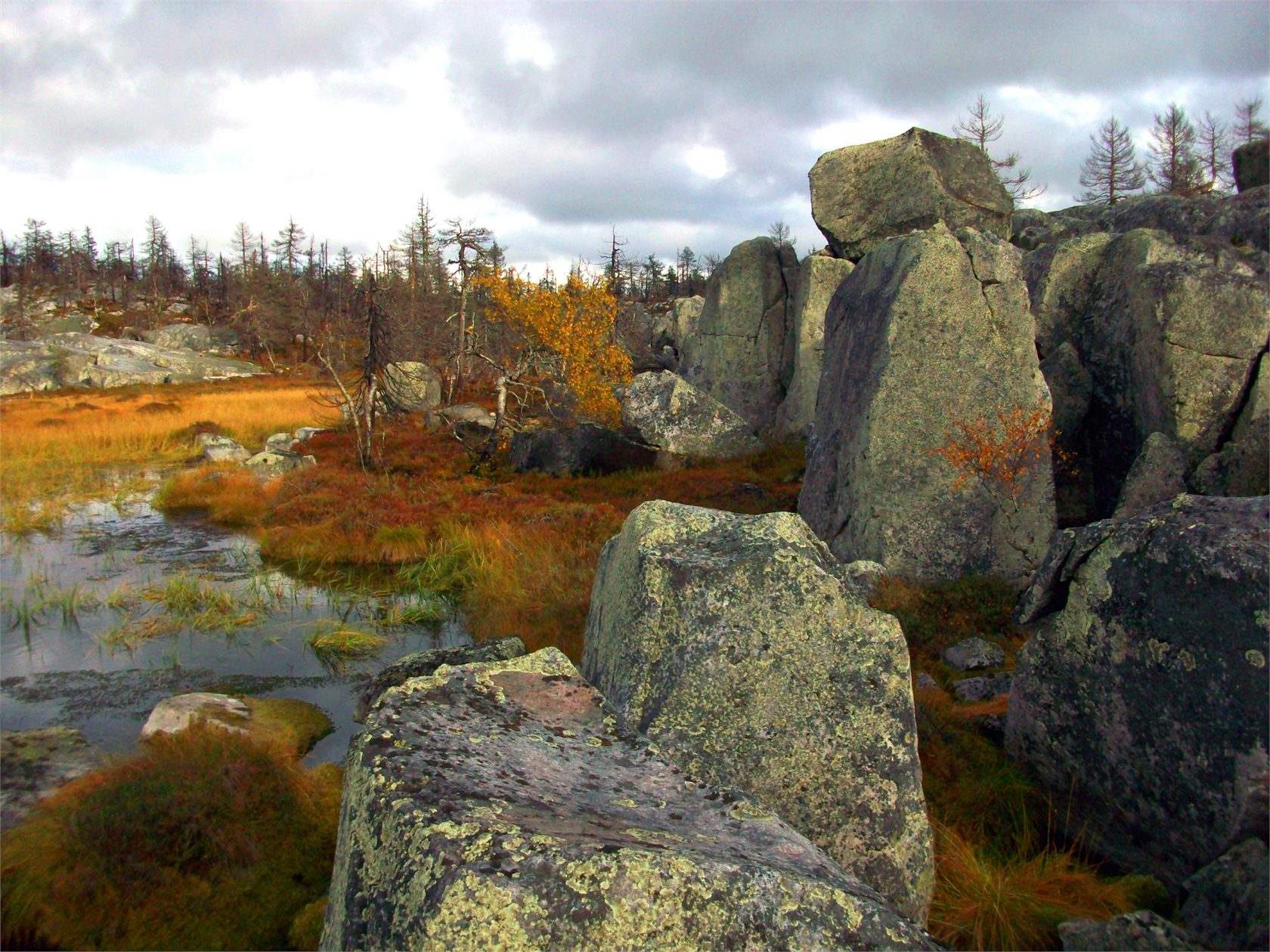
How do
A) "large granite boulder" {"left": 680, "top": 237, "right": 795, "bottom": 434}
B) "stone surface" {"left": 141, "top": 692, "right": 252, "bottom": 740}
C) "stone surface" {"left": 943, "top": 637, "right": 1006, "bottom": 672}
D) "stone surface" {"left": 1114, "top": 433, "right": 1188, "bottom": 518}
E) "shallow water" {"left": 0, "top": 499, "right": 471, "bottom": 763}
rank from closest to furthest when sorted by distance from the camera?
1. "stone surface" {"left": 141, "top": 692, "right": 252, "bottom": 740}
2. "stone surface" {"left": 943, "top": 637, "right": 1006, "bottom": 672}
3. "shallow water" {"left": 0, "top": 499, "right": 471, "bottom": 763}
4. "stone surface" {"left": 1114, "top": 433, "right": 1188, "bottom": 518}
5. "large granite boulder" {"left": 680, "top": 237, "right": 795, "bottom": 434}

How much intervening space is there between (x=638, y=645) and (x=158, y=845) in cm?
362

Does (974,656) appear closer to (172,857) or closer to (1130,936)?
(1130,936)

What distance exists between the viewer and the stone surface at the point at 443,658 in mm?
6457

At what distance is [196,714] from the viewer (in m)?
7.70

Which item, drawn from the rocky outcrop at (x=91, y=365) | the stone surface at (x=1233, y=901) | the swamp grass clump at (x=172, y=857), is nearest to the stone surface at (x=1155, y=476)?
the stone surface at (x=1233, y=901)

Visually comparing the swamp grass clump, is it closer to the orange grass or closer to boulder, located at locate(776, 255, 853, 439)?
the orange grass

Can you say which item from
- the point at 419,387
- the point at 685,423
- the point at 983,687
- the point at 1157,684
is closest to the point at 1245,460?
the point at 983,687

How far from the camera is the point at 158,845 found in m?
5.59

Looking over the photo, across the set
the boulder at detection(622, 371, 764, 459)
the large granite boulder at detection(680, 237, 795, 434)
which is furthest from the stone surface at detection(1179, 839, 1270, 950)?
the large granite boulder at detection(680, 237, 795, 434)

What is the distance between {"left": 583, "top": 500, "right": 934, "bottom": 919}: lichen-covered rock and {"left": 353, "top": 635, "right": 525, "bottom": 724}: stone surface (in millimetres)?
1860

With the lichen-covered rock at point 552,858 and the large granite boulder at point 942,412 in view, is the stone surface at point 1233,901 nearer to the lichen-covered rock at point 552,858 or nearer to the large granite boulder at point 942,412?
the lichen-covered rock at point 552,858

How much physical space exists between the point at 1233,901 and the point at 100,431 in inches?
1176

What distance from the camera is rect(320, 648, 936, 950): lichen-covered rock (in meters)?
2.04

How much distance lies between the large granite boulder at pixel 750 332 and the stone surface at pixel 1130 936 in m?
20.3
